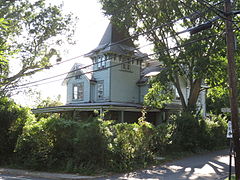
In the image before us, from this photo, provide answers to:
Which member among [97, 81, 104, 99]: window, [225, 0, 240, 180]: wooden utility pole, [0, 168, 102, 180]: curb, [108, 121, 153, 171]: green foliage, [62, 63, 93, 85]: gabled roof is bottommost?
[0, 168, 102, 180]: curb

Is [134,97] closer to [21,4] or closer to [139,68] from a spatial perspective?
[139,68]

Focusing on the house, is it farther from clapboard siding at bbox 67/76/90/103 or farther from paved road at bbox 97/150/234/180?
paved road at bbox 97/150/234/180

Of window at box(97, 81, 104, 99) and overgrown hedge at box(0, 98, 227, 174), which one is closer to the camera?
overgrown hedge at box(0, 98, 227, 174)

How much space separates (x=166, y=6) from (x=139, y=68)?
12634mm

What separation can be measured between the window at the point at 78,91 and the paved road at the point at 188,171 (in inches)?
709

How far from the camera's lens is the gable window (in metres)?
31.7

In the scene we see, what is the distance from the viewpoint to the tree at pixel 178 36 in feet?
60.0

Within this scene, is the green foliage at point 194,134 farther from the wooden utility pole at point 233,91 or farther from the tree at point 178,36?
the wooden utility pole at point 233,91

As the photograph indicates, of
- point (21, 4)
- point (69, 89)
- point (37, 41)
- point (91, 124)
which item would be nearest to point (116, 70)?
point (69, 89)

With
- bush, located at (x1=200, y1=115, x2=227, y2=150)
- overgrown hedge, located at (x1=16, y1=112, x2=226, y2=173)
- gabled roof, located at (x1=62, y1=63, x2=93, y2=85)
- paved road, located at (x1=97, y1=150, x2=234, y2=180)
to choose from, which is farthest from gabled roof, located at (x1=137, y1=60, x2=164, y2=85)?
overgrown hedge, located at (x1=16, y1=112, x2=226, y2=173)

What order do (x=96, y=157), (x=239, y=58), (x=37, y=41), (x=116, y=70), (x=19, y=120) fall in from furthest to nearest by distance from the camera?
(x=116, y=70) < (x=37, y=41) < (x=239, y=58) < (x=19, y=120) < (x=96, y=157)

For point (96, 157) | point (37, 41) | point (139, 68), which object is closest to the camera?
point (96, 157)

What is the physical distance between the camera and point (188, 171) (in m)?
12.7

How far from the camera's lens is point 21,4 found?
69.7 feet
